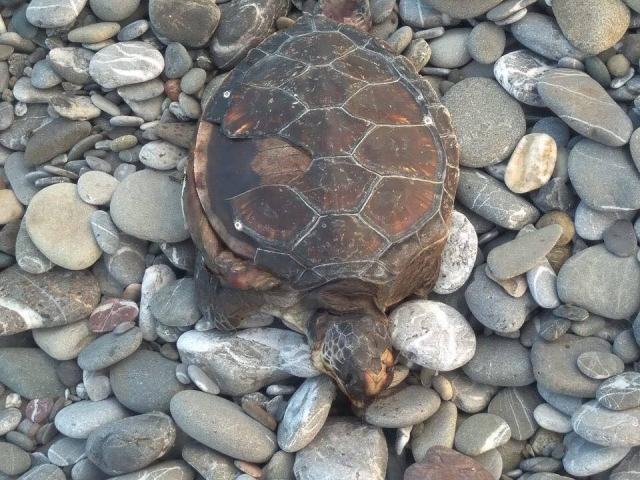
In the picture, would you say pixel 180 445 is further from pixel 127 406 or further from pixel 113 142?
pixel 113 142

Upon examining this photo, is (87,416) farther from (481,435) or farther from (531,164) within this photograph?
(531,164)

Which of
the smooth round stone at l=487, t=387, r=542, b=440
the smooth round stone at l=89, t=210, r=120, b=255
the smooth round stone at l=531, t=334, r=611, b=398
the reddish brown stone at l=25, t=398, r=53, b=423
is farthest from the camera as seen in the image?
the smooth round stone at l=89, t=210, r=120, b=255

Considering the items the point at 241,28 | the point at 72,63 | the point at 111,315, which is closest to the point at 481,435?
the point at 111,315

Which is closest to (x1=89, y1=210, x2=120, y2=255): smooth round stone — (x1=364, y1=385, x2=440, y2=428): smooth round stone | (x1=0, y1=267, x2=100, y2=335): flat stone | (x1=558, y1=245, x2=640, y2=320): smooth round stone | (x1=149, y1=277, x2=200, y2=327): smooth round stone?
(x1=0, y1=267, x2=100, y2=335): flat stone

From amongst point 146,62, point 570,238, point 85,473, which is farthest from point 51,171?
point 570,238

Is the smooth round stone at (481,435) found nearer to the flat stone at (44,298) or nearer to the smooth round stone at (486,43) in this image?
the smooth round stone at (486,43)

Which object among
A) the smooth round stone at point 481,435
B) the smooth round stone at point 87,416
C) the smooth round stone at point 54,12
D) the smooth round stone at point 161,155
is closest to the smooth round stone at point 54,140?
the smooth round stone at point 161,155

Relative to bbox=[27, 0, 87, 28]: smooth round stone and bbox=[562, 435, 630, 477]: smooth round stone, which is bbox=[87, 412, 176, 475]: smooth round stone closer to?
bbox=[562, 435, 630, 477]: smooth round stone
